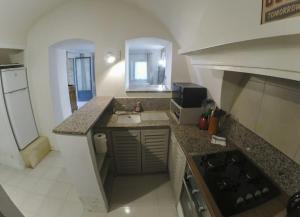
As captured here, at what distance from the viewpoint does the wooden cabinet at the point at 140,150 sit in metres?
2.06

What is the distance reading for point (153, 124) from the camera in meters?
2.06

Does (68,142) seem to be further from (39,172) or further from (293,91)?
(293,91)

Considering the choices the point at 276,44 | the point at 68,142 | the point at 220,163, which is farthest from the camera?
the point at 68,142

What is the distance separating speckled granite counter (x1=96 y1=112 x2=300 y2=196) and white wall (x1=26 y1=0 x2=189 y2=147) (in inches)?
28.1

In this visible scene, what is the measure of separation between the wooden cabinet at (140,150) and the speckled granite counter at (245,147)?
13cm

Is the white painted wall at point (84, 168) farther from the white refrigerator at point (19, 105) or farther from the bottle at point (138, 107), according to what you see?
the white refrigerator at point (19, 105)

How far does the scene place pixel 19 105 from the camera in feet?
7.96

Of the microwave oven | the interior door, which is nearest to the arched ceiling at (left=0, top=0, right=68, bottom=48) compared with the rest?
the microwave oven

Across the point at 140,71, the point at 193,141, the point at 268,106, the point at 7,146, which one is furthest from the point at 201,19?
the point at 140,71

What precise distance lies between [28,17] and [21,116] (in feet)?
4.77

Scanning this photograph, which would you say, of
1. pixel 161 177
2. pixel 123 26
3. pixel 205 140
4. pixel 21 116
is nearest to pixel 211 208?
pixel 205 140

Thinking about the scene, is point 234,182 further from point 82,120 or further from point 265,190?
point 82,120

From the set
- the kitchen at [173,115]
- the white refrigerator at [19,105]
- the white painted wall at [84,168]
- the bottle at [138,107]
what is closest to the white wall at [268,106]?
the kitchen at [173,115]

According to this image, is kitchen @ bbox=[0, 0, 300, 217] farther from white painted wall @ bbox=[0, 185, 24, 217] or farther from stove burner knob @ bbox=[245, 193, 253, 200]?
white painted wall @ bbox=[0, 185, 24, 217]
